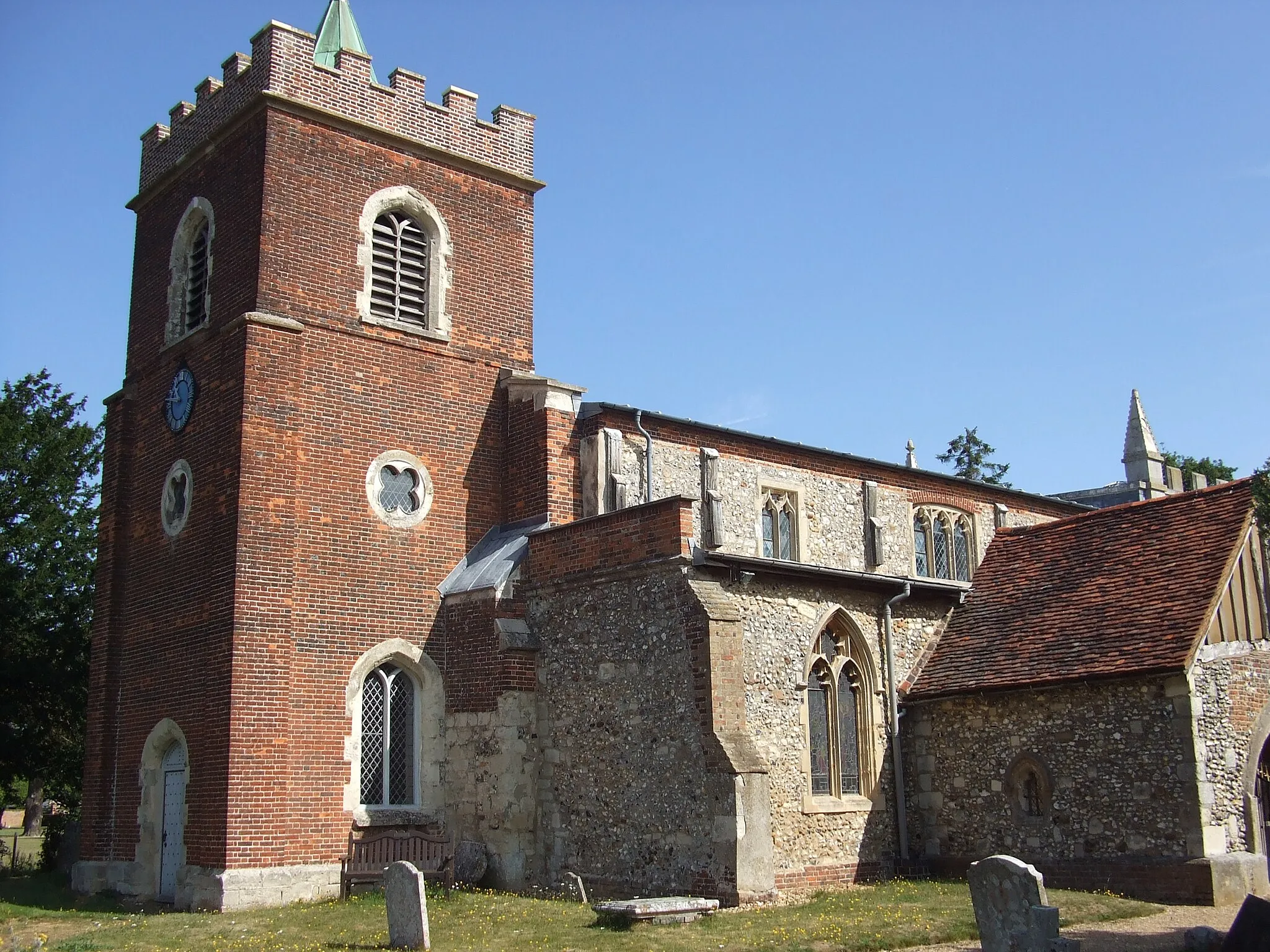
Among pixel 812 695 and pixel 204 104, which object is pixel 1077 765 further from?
pixel 204 104

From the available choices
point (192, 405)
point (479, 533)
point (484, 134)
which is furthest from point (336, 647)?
point (484, 134)

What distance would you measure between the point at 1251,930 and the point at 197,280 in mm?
18222

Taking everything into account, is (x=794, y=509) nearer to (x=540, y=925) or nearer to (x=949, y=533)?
(x=949, y=533)

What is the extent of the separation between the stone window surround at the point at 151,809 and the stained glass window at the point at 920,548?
14760 millimetres

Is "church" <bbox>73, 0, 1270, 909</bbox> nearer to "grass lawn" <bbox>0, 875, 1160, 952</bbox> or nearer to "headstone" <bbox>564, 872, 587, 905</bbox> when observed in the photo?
"headstone" <bbox>564, 872, 587, 905</bbox>

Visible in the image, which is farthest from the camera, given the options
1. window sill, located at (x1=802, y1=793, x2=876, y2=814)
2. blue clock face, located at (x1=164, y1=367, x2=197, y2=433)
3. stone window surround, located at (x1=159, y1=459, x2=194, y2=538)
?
Result: blue clock face, located at (x1=164, y1=367, x2=197, y2=433)

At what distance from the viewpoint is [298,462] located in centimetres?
1884

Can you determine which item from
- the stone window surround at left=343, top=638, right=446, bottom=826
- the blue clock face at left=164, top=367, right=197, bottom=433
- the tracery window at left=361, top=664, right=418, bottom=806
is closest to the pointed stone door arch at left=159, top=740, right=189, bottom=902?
the stone window surround at left=343, top=638, right=446, bottom=826

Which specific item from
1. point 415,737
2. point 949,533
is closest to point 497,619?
point 415,737

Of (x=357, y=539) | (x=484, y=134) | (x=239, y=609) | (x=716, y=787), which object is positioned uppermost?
(x=484, y=134)

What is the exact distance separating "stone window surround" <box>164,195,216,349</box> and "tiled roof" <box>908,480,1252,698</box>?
44.8ft

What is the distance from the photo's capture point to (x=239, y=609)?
17812mm

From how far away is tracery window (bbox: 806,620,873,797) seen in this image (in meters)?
17.8

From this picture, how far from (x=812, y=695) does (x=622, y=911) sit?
17.4 ft
